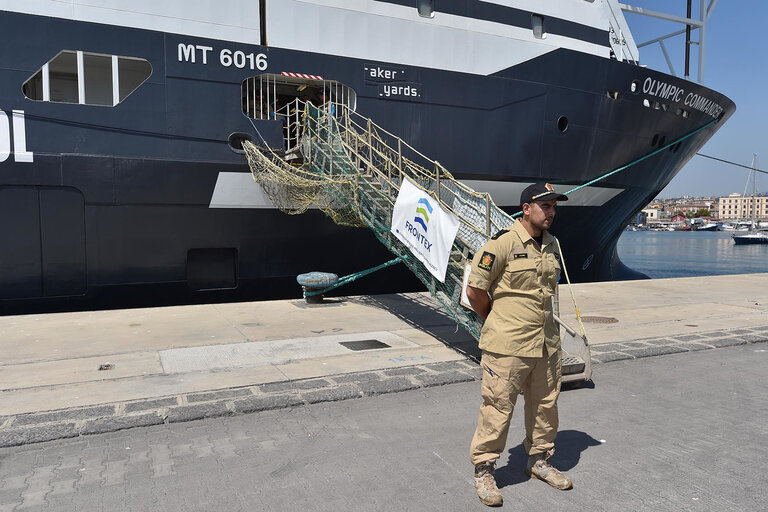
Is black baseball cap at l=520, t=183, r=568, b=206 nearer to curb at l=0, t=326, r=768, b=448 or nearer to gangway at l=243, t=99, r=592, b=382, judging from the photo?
gangway at l=243, t=99, r=592, b=382

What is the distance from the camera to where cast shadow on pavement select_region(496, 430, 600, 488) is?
3.41m

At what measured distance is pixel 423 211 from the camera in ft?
21.2

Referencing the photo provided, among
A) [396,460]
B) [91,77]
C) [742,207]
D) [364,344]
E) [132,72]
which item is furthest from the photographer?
[742,207]

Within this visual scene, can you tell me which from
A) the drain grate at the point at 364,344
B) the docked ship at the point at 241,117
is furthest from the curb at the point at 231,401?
the docked ship at the point at 241,117

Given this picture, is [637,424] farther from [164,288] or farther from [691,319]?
[164,288]

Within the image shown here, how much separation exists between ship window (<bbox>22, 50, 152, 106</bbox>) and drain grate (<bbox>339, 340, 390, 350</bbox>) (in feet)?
20.1

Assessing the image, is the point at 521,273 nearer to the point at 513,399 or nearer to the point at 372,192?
the point at 513,399

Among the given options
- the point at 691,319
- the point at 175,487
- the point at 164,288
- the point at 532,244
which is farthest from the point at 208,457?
the point at 691,319

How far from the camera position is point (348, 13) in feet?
34.4

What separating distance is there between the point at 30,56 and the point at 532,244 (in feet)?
28.7

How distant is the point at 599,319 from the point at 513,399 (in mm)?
5771

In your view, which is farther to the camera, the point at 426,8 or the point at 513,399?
the point at 426,8

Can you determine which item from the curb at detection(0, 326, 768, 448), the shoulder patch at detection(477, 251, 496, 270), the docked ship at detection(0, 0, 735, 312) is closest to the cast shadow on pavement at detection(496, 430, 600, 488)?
the shoulder patch at detection(477, 251, 496, 270)

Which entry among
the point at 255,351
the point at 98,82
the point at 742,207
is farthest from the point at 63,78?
the point at 742,207
